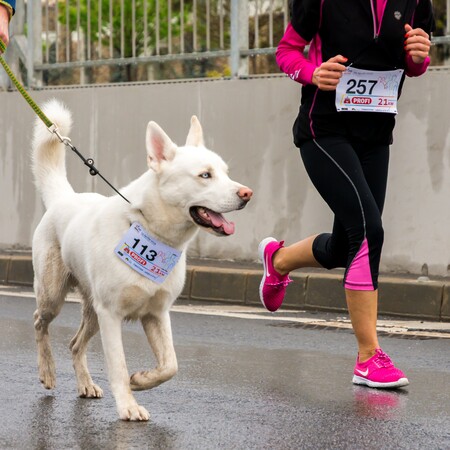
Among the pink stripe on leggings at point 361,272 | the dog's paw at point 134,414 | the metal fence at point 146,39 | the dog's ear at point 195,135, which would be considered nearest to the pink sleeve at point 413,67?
the pink stripe on leggings at point 361,272

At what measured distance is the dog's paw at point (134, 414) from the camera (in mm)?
5246

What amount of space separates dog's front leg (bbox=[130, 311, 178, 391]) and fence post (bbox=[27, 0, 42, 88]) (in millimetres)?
8393

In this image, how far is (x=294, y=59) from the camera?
6.38 m

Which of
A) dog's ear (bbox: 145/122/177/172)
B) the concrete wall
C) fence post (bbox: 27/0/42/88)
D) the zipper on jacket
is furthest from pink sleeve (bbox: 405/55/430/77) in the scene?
fence post (bbox: 27/0/42/88)

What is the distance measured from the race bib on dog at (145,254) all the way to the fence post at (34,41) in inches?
331

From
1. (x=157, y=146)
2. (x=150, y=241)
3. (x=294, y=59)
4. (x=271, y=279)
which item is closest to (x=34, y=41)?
(x=271, y=279)

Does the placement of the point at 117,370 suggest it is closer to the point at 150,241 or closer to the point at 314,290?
the point at 150,241

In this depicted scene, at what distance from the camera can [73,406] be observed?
5637mm

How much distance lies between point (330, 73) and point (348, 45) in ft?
0.71

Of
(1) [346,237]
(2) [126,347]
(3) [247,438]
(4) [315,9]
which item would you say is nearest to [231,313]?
(2) [126,347]

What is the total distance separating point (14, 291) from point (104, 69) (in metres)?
2.79

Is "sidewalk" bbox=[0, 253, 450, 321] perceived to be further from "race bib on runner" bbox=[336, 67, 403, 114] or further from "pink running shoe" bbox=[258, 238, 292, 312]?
"race bib on runner" bbox=[336, 67, 403, 114]

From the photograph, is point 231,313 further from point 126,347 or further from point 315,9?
point 315,9

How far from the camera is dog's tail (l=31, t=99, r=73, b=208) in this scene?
6.48 m
